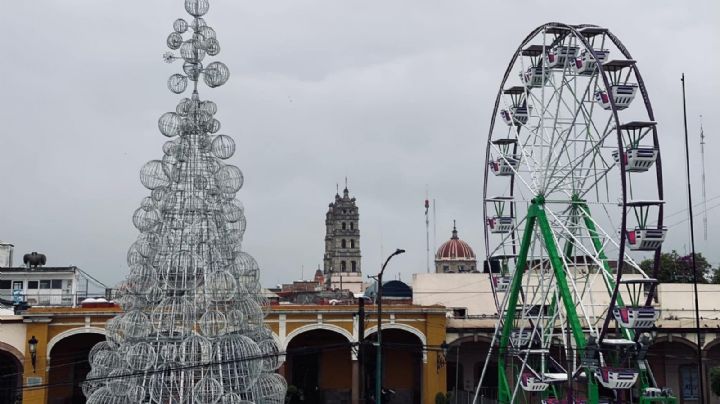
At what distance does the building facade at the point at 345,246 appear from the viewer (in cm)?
11025

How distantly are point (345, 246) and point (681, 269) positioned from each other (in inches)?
1732

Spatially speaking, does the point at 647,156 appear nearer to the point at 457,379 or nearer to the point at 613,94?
the point at 613,94

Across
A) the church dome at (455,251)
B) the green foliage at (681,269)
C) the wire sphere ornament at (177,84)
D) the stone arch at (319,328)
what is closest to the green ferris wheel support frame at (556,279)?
the stone arch at (319,328)

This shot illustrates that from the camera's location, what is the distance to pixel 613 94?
102 feet

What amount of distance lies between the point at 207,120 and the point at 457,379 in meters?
25.3

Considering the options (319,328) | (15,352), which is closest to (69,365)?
(15,352)

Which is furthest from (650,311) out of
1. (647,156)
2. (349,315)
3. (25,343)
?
(25,343)

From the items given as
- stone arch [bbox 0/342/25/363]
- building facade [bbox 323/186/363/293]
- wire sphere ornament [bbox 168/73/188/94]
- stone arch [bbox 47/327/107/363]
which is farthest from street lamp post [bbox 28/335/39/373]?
building facade [bbox 323/186/363/293]

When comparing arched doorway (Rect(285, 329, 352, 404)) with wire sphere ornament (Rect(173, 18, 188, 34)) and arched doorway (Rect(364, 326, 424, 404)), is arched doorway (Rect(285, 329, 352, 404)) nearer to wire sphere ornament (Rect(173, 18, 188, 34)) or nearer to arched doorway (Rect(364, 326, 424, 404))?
arched doorway (Rect(364, 326, 424, 404))

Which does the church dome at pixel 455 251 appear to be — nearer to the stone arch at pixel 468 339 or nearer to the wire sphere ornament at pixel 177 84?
the stone arch at pixel 468 339

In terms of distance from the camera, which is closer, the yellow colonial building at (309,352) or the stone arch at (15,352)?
the stone arch at (15,352)

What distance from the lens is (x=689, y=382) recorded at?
52.1 meters

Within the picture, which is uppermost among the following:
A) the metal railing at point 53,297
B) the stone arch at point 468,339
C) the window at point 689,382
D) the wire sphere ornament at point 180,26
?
the wire sphere ornament at point 180,26

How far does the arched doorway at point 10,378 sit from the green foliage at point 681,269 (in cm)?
5096
